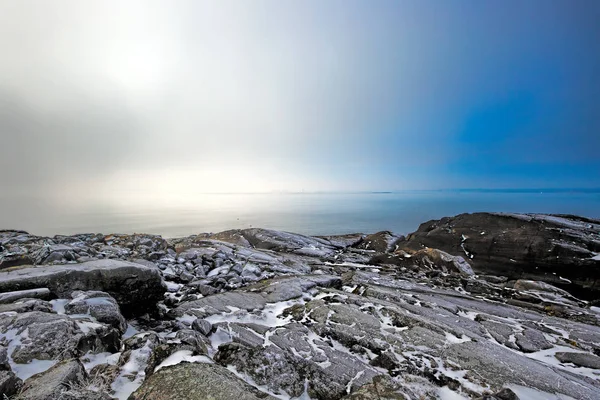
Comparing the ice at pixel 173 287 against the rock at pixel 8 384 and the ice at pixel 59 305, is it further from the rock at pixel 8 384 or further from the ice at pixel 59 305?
the rock at pixel 8 384

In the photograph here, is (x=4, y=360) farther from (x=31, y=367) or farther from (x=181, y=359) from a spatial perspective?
(x=181, y=359)

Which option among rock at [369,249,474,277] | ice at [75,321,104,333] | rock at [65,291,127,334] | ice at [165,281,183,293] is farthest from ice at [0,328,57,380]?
rock at [369,249,474,277]

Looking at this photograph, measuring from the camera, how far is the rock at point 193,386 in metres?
3.43

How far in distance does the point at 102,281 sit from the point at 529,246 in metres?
24.1

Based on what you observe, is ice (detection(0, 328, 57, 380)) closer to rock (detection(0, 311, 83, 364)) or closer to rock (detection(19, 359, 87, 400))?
rock (detection(0, 311, 83, 364))

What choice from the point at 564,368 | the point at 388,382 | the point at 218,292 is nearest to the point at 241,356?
the point at 388,382

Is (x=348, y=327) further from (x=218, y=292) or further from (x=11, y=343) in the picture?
(x=11, y=343)

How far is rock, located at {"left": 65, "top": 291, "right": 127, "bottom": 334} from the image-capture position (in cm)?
586

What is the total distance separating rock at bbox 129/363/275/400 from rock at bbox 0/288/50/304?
485 centimetres

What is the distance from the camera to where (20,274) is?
6.86 m

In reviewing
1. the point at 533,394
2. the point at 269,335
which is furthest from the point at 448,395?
the point at 269,335

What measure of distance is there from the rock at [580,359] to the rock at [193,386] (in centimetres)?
811

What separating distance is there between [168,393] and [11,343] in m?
3.37

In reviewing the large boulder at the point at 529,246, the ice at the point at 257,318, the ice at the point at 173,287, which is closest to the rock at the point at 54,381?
the ice at the point at 257,318
